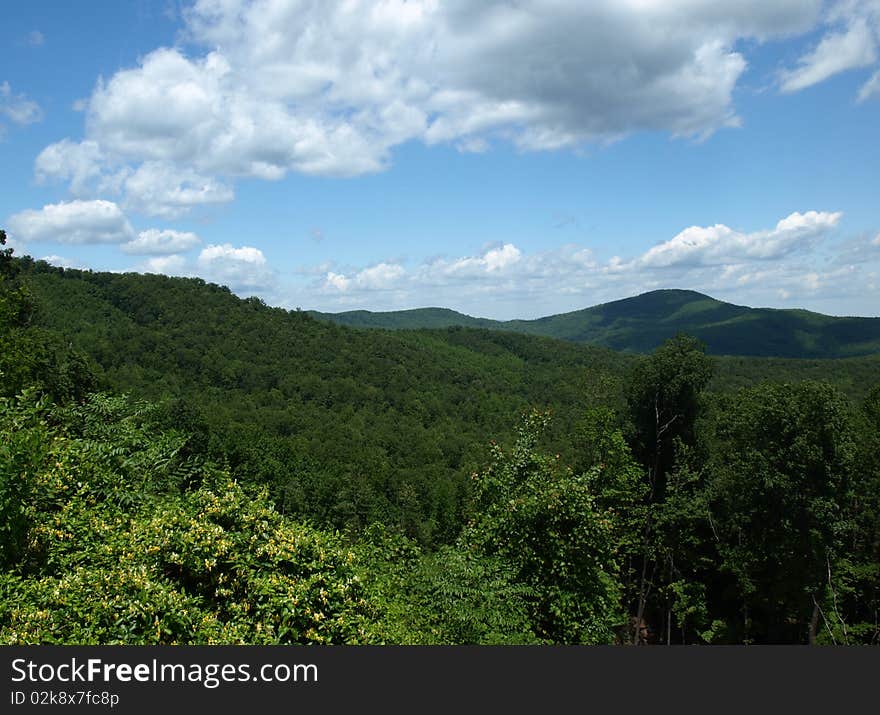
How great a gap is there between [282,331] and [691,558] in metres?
139

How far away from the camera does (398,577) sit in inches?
406

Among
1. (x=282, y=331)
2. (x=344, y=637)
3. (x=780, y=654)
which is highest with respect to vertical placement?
(x=282, y=331)

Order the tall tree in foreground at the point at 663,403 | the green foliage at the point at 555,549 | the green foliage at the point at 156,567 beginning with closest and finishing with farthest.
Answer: the green foliage at the point at 156,567, the green foliage at the point at 555,549, the tall tree in foreground at the point at 663,403

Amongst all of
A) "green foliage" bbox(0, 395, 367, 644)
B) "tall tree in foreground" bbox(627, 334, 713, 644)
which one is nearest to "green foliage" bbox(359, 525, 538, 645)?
"green foliage" bbox(0, 395, 367, 644)

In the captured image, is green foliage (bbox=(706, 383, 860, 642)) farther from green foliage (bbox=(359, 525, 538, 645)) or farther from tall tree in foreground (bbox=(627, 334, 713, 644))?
green foliage (bbox=(359, 525, 538, 645))

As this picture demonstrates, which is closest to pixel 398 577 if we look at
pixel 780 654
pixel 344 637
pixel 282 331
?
pixel 344 637

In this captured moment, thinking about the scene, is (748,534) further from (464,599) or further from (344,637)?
(344,637)

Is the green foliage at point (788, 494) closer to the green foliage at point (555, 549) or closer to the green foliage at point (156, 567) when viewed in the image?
the green foliage at point (555, 549)

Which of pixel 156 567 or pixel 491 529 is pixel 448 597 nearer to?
pixel 491 529

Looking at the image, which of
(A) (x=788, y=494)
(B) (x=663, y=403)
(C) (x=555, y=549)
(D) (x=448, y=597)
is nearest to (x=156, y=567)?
(D) (x=448, y=597)

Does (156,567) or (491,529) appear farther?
(491,529)

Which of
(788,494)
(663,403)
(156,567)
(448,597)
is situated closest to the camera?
(156,567)

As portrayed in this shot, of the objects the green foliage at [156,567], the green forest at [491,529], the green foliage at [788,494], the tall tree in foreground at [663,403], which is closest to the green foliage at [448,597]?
the green forest at [491,529]

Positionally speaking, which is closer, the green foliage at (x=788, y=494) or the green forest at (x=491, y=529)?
the green forest at (x=491, y=529)
